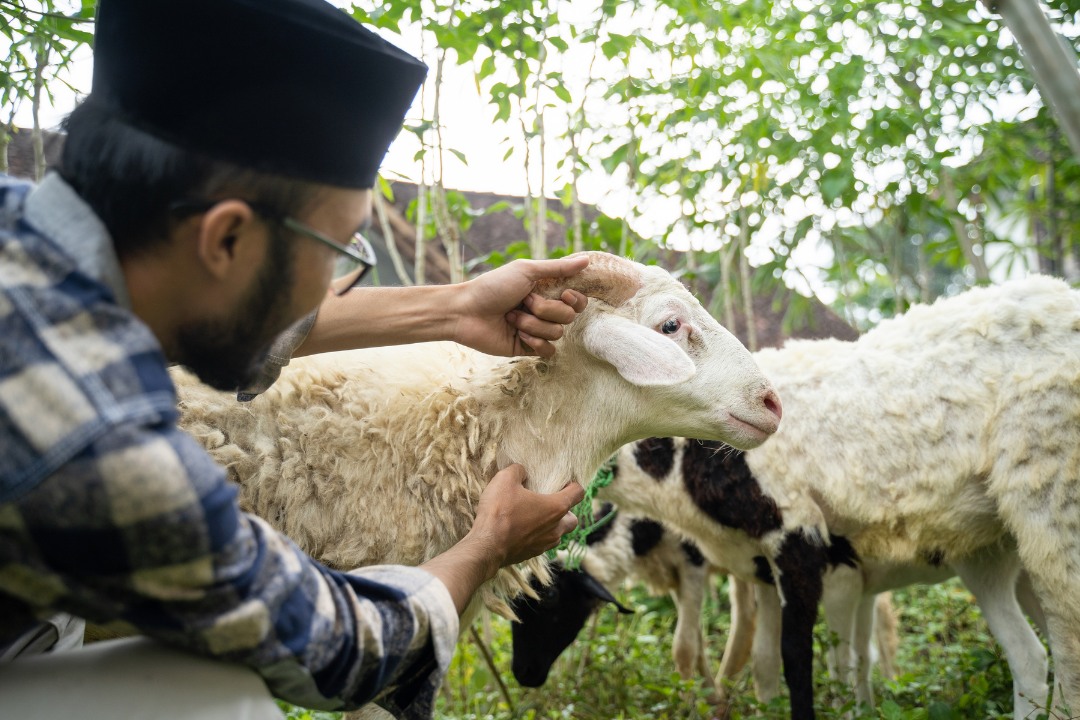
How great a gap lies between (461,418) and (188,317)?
3.98 feet

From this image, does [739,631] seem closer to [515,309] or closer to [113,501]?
[515,309]

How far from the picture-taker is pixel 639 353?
2473 mm

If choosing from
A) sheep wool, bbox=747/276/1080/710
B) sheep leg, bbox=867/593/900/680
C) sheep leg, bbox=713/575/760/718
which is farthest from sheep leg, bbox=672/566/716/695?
sheep wool, bbox=747/276/1080/710

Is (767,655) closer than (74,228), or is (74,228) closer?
(74,228)

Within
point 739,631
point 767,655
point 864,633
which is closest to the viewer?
point 767,655

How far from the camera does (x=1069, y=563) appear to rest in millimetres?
3457

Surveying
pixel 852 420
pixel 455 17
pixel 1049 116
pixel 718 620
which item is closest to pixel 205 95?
pixel 455 17

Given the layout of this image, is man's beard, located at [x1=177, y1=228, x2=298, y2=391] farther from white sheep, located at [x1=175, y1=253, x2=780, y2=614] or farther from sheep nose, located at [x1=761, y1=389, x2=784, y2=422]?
sheep nose, located at [x1=761, y1=389, x2=784, y2=422]

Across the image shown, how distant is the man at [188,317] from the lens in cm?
117

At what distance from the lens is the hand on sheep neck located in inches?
71.2

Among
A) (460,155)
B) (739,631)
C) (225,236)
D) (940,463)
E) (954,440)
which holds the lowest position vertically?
(739,631)

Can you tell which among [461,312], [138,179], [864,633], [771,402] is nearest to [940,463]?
[771,402]

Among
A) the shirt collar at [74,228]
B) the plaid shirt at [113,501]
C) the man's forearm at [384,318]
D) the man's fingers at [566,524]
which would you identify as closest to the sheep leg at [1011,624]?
the man's fingers at [566,524]

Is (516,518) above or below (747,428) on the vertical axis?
below
